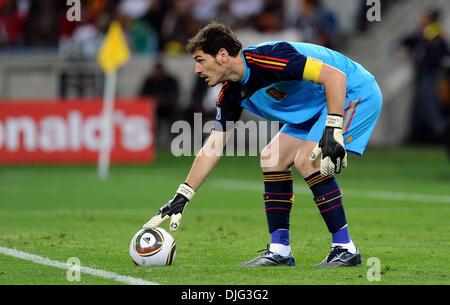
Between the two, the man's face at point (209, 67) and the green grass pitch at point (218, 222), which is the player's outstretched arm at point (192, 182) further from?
the man's face at point (209, 67)

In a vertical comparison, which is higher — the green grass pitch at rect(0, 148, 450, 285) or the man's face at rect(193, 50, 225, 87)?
the man's face at rect(193, 50, 225, 87)

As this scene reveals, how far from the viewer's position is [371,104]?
726 centimetres

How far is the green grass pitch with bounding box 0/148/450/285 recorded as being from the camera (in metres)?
6.77

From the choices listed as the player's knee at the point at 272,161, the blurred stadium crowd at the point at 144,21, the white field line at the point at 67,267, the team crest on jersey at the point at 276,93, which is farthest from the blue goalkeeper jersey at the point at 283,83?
the blurred stadium crowd at the point at 144,21

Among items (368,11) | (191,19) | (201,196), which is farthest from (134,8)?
(201,196)

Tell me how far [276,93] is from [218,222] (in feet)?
12.9

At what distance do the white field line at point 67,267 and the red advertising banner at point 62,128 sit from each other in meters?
11.6

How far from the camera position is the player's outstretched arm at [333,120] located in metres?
6.61

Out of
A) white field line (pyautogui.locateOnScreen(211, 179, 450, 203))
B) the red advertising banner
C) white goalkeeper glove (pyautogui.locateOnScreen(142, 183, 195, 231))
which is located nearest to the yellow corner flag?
the red advertising banner

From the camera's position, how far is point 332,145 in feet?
21.6

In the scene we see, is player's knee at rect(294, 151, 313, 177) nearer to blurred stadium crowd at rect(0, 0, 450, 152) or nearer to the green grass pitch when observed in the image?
the green grass pitch

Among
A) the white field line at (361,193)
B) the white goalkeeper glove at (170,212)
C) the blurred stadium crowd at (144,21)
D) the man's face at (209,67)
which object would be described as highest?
the blurred stadium crowd at (144,21)

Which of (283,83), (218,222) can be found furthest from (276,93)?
(218,222)
